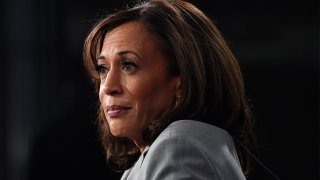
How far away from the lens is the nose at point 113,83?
1135 mm

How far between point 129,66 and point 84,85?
846mm

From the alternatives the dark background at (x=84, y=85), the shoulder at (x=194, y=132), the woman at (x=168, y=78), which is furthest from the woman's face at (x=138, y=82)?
the dark background at (x=84, y=85)

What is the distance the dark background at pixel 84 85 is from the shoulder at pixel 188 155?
95 centimetres

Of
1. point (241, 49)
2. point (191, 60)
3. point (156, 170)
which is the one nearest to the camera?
point (156, 170)

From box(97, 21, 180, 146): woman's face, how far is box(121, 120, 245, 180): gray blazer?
0.13m

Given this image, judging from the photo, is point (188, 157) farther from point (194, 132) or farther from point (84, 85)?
point (84, 85)

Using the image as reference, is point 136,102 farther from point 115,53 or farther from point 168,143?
point 168,143

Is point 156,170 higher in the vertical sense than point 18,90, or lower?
higher

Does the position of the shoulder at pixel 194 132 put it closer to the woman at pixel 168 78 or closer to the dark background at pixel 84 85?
the woman at pixel 168 78

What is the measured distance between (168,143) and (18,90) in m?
1.09

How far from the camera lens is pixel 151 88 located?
113 cm

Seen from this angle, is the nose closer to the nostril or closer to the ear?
the nostril

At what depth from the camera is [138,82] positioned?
44.6 inches

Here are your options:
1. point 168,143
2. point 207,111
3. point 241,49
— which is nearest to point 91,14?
point 241,49
